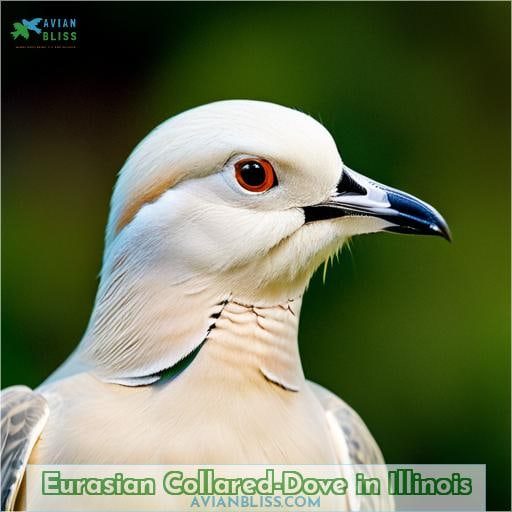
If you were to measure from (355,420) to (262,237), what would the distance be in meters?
0.77

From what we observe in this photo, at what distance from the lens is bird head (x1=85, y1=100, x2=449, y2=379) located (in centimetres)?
218

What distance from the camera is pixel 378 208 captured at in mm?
2258

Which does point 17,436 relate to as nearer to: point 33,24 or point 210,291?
point 210,291

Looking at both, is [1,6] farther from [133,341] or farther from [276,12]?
[133,341]

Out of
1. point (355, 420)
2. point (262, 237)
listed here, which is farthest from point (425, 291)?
point (262, 237)

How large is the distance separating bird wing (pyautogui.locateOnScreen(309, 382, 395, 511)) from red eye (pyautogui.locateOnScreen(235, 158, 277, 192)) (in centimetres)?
73

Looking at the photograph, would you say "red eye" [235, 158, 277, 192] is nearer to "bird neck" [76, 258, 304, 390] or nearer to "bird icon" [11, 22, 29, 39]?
"bird neck" [76, 258, 304, 390]

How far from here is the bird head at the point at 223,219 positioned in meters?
2.18

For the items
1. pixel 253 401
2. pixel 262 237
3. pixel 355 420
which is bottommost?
pixel 355 420

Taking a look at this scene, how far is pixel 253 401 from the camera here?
2.30 m

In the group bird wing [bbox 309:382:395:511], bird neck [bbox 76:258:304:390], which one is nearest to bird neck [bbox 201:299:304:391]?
bird neck [bbox 76:258:304:390]

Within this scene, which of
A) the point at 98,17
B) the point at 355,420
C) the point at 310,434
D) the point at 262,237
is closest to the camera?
the point at 262,237

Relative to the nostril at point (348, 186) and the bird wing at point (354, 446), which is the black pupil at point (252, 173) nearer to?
the nostril at point (348, 186)

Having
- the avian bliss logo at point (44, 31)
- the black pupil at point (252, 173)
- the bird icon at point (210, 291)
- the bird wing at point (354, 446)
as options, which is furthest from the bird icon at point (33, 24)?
the bird wing at point (354, 446)
